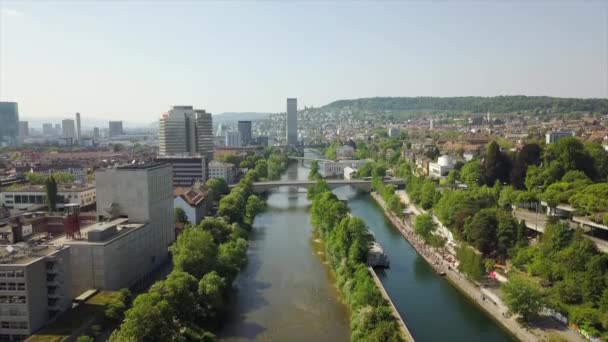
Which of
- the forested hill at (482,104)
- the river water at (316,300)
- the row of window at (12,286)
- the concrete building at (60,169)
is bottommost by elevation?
the river water at (316,300)

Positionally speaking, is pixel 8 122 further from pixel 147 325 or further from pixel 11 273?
pixel 147 325

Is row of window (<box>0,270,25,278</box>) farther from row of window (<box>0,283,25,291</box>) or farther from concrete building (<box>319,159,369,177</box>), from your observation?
concrete building (<box>319,159,369,177</box>)

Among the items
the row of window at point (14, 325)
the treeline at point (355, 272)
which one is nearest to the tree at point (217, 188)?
the treeline at point (355, 272)

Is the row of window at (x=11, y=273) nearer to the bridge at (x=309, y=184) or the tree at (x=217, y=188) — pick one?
the tree at (x=217, y=188)

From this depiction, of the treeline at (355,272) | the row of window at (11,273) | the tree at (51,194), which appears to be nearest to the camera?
the row of window at (11,273)

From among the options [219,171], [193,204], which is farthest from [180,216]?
[219,171]

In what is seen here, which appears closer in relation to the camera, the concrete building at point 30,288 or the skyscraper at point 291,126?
the concrete building at point 30,288
